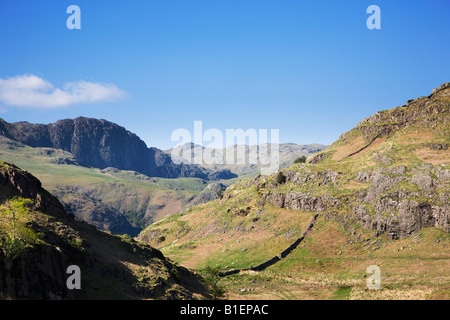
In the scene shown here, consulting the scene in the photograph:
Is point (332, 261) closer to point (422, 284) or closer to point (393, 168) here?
point (422, 284)

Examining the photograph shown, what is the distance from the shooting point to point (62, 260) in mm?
42375

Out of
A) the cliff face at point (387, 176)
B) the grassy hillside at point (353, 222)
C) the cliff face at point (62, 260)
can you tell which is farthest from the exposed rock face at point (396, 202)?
the cliff face at point (62, 260)

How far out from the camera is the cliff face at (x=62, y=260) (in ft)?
120

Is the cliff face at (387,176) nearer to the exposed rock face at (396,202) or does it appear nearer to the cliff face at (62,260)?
the exposed rock face at (396,202)

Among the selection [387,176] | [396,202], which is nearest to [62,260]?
[396,202]

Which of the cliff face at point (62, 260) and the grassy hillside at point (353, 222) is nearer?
the cliff face at point (62, 260)


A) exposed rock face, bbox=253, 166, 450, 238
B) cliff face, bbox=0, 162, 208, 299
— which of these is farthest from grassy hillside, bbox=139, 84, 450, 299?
cliff face, bbox=0, 162, 208, 299

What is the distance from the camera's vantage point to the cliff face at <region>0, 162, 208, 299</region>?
36.5 meters

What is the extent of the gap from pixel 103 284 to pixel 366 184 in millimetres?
79273

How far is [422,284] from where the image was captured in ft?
174

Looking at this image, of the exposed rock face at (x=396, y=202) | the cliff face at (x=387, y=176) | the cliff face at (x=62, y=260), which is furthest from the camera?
the cliff face at (x=387, y=176)

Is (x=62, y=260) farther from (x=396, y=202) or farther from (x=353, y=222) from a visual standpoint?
(x=396, y=202)

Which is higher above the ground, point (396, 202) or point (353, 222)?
point (396, 202)

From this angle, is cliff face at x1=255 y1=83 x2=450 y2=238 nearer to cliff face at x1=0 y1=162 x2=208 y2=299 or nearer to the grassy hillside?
the grassy hillside
